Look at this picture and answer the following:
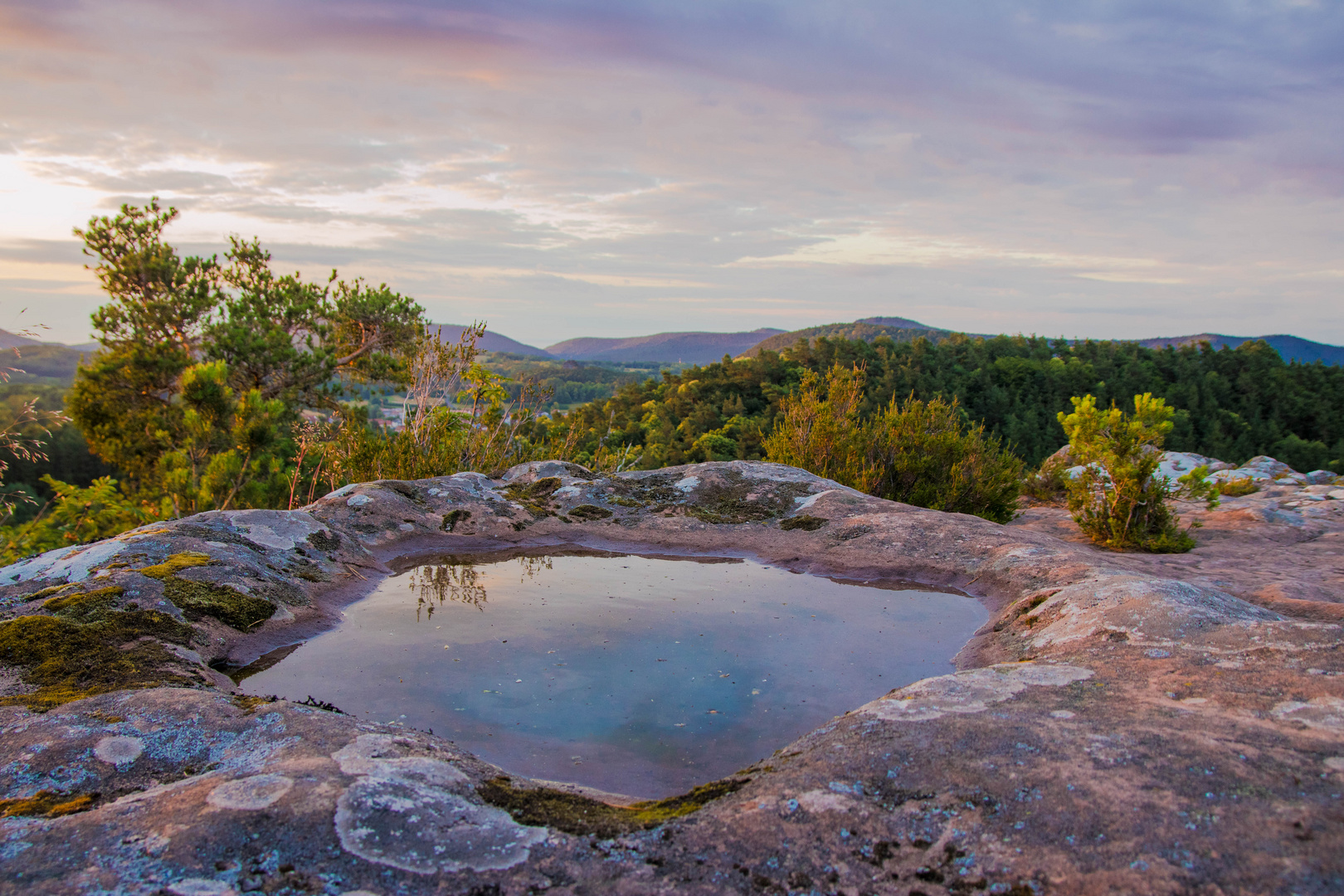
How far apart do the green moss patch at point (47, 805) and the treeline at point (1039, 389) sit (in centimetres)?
3441

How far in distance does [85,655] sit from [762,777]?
3106 millimetres

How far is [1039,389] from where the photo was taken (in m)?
50.3

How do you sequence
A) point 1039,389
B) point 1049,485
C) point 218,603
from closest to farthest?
1. point 218,603
2. point 1049,485
3. point 1039,389

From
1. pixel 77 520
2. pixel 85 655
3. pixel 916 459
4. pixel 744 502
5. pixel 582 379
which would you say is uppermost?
pixel 916 459

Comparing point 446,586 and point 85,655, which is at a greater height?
point 85,655

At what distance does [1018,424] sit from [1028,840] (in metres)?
47.8

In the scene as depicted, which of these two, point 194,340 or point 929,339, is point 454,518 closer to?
point 194,340

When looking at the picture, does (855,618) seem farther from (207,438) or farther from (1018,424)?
(1018,424)

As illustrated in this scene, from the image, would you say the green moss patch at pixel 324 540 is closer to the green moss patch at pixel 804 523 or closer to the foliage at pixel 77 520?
the green moss patch at pixel 804 523

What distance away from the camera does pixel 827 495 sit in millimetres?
7188

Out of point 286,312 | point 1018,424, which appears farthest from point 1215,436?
point 286,312

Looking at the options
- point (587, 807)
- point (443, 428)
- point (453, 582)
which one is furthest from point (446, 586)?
point (443, 428)

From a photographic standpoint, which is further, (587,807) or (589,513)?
(589,513)

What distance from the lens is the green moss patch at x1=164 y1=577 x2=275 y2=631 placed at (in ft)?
13.6
